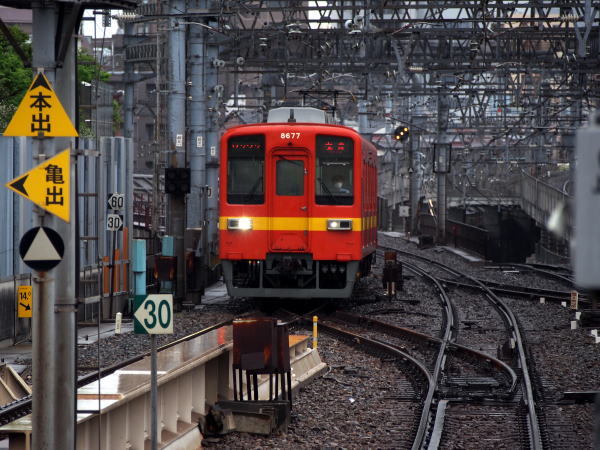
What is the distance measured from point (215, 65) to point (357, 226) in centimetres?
991

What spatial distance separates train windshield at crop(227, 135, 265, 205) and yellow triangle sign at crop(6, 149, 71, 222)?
36.7ft

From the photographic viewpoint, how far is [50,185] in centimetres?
687

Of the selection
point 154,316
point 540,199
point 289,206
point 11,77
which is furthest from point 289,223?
point 11,77

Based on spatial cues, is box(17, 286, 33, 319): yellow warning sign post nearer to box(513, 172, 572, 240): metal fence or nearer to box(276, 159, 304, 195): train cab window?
box(276, 159, 304, 195): train cab window

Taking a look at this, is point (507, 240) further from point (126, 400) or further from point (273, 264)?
point (126, 400)

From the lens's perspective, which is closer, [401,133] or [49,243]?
[49,243]

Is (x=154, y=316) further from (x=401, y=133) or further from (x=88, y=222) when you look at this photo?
(x=401, y=133)

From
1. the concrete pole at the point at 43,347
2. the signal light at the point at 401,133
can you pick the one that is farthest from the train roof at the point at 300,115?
the signal light at the point at 401,133

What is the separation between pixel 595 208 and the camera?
9.43 ft

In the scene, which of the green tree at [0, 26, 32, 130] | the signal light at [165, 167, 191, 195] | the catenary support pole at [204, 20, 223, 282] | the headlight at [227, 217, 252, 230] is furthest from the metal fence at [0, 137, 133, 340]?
the green tree at [0, 26, 32, 130]

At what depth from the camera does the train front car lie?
18.0m

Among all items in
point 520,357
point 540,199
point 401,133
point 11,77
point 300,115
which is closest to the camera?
point 520,357

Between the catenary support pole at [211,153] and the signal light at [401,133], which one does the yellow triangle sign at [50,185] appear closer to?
the catenary support pole at [211,153]

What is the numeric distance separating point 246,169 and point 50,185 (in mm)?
11340
